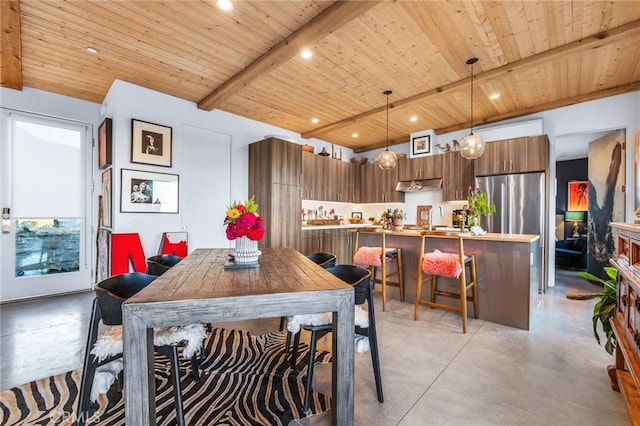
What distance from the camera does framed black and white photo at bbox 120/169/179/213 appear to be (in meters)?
3.75

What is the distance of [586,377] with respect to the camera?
6.65ft

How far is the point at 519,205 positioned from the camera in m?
4.52

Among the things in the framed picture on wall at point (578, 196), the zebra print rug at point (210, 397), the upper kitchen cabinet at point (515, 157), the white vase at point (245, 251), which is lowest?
the zebra print rug at point (210, 397)

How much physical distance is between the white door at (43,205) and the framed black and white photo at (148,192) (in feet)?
3.80

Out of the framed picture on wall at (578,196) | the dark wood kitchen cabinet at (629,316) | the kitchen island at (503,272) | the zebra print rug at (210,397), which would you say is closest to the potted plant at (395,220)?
the kitchen island at (503,272)

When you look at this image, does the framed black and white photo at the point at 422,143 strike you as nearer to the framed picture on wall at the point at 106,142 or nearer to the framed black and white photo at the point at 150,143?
the framed black and white photo at the point at 150,143

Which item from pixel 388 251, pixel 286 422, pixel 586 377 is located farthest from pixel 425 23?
pixel 286 422

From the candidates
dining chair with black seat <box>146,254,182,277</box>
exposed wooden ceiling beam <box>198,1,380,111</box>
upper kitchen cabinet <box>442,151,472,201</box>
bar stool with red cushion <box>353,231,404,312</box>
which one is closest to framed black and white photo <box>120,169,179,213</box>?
exposed wooden ceiling beam <box>198,1,380,111</box>

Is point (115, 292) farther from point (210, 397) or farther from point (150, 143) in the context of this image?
point (150, 143)

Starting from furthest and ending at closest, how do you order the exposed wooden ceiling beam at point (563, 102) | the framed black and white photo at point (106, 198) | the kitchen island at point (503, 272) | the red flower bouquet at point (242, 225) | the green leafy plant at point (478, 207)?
1. the exposed wooden ceiling beam at point (563, 102)
2. the framed black and white photo at point (106, 198)
3. the green leafy plant at point (478, 207)
4. the kitchen island at point (503, 272)
5. the red flower bouquet at point (242, 225)

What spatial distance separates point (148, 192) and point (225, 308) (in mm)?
3437

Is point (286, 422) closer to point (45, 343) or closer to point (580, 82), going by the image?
point (45, 343)

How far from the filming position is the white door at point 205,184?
440cm

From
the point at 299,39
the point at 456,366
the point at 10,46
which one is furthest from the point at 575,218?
the point at 10,46
